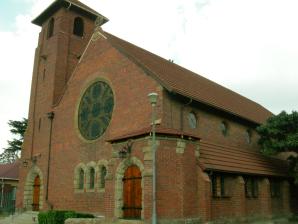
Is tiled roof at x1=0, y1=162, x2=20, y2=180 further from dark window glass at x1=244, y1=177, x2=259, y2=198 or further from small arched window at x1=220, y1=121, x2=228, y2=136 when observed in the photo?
dark window glass at x1=244, y1=177, x2=259, y2=198

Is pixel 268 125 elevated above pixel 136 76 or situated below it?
below

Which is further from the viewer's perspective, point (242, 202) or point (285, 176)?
point (285, 176)

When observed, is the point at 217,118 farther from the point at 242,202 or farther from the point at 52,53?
the point at 52,53

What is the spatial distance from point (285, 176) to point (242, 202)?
625 centimetres

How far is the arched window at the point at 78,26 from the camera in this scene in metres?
29.9

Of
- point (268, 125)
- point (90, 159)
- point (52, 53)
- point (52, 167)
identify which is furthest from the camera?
point (52, 53)

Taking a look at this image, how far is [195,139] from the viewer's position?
58.6 feet

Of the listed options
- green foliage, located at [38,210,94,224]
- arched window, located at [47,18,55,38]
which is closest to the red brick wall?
green foliage, located at [38,210,94,224]

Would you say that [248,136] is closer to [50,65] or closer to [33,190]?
[50,65]

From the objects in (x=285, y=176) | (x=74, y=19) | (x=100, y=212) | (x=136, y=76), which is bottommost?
(x=100, y=212)

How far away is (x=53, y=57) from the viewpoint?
28578mm

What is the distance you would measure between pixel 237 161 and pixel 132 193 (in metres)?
7.38

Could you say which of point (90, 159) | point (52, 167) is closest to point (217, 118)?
point (90, 159)

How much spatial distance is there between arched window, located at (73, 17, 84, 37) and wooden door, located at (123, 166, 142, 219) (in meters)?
16.0
